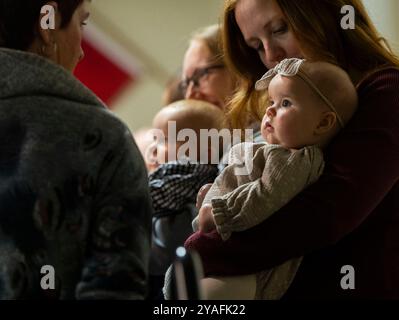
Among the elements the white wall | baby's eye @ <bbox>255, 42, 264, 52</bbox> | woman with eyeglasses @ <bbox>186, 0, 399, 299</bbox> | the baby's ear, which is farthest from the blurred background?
the baby's ear

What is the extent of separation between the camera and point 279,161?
4.58ft

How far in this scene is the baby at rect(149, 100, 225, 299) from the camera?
1.96 m

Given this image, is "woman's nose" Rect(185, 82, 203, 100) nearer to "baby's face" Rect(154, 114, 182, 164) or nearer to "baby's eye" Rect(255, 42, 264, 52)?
"baby's face" Rect(154, 114, 182, 164)

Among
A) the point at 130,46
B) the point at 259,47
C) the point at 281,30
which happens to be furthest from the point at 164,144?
the point at 130,46

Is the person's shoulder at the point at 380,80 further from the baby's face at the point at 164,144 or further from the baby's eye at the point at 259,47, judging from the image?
the baby's face at the point at 164,144

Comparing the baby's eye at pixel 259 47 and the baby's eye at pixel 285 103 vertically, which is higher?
the baby's eye at pixel 259 47

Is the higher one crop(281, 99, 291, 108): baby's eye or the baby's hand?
crop(281, 99, 291, 108): baby's eye

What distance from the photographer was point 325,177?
1365 mm

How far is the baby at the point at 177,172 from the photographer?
1.96m

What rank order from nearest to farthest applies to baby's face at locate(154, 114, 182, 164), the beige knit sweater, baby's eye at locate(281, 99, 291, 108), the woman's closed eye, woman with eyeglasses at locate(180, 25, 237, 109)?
the beige knit sweater
baby's eye at locate(281, 99, 291, 108)
the woman's closed eye
baby's face at locate(154, 114, 182, 164)
woman with eyeglasses at locate(180, 25, 237, 109)

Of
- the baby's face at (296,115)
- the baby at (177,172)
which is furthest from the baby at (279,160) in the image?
the baby at (177,172)

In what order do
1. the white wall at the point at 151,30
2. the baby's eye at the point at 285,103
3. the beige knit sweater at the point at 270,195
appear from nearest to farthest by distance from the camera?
the beige knit sweater at the point at 270,195, the baby's eye at the point at 285,103, the white wall at the point at 151,30

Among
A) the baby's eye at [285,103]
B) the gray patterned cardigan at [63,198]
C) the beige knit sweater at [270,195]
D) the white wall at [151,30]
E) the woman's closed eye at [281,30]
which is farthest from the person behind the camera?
the white wall at [151,30]
